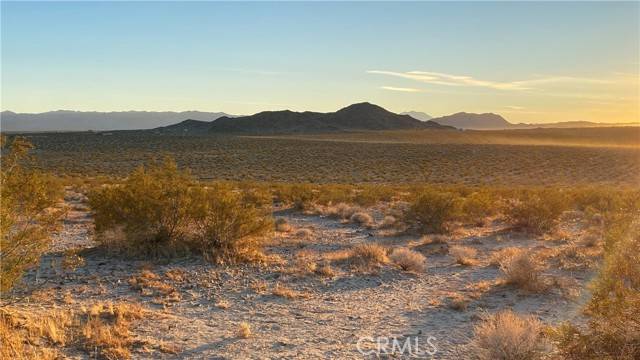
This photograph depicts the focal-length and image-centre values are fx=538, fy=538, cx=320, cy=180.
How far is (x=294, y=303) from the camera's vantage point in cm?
919

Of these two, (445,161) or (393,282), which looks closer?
(393,282)

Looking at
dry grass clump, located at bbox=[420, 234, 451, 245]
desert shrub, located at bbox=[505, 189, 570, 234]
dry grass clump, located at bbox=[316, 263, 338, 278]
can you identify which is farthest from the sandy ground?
desert shrub, located at bbox=[505, 189, 570, 234]

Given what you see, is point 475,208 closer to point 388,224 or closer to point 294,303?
point 388,224

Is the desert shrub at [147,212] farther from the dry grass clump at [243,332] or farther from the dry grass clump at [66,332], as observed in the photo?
the dry grass clump at [243,332]

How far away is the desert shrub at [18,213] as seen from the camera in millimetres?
6886

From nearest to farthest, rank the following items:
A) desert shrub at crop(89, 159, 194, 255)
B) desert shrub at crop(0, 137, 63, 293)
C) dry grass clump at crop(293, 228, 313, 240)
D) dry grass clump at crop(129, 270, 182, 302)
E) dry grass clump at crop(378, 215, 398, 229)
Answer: desert shrub at crop(0, 137, 63, 293) < dry grass clump at crop(129, 270, 182, 302) < desert shrub at crop(89, 159, 194, 255) < dry grass clump at crop(293, 228, 313, 240) < dry grass clump at crop(378, 215, 398, 229)

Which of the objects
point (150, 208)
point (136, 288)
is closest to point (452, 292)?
point (136, 288)

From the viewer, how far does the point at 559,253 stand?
1270cm

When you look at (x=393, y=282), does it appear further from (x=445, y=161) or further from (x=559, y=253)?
(x=445, y=161)

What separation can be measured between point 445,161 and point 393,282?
54.7 m

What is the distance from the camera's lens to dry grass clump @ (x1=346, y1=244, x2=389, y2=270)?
11531mm

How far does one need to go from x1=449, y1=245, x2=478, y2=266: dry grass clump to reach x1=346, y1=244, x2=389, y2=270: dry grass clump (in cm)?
174

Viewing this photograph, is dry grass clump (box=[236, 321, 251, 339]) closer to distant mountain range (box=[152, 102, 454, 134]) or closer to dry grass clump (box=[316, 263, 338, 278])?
dry grass clump (box=[316, 263, 338, 278])

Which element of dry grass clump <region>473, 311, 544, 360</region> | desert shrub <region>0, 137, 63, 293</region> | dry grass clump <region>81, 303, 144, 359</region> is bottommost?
dry grass clump <region>81, 303, 144, 359</region>
